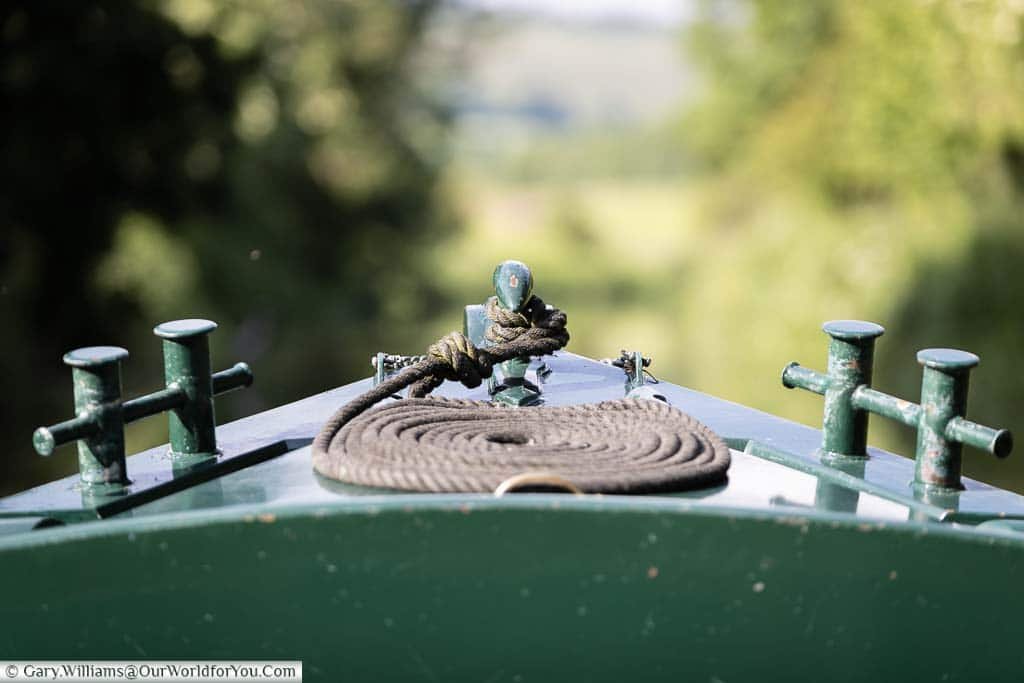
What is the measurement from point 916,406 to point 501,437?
1.79ft

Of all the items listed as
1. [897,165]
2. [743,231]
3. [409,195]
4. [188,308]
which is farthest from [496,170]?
[897,165]

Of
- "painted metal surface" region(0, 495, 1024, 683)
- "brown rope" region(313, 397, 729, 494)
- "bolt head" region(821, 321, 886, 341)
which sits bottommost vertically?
"painted metal surface" region(0, 495, 1024, 683)

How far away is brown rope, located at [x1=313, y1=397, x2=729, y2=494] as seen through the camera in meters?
1.43

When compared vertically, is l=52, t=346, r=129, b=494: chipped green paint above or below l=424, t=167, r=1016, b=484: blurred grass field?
above

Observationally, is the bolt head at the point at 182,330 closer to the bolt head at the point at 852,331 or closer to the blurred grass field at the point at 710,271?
the bolt head at the point at 852,331

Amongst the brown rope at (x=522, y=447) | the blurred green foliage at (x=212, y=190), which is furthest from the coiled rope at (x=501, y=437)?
the blurred green foliage at (x=212, y=190)

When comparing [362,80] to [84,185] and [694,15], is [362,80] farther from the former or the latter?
[84,185]

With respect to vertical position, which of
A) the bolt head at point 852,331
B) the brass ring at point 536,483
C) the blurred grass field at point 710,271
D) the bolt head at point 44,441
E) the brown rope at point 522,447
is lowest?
the blurred grass field at point 710,271

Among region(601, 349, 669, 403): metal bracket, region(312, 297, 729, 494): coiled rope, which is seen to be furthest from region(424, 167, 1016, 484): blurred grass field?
region(312, 297, 729, 494): coiled rope

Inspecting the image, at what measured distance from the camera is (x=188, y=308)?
21.4ft

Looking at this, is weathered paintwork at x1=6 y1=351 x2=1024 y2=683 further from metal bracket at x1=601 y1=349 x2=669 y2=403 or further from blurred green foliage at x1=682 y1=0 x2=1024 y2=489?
A: blurred green foliage at x1=682 y1=0 x2=1024 y2=489

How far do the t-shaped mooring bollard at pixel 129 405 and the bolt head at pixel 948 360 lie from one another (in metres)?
0.94

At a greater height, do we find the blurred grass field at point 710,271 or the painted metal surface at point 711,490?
the painted metal surface at point 711,490

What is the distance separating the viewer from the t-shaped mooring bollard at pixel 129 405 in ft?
A: 4.87
